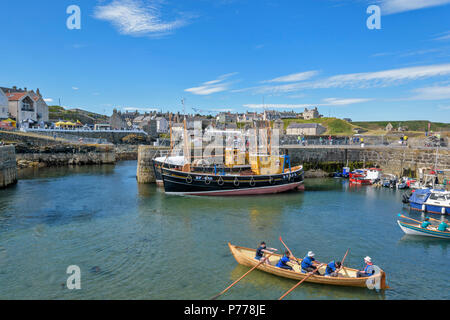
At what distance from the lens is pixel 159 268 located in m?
13.4

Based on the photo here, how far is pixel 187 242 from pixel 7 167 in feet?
83.3

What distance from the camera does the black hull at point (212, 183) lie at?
2770 centimetres

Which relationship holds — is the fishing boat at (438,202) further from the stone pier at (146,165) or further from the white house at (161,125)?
the white house at (161,125)

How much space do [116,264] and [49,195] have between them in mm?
17916

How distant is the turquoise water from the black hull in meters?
1.43

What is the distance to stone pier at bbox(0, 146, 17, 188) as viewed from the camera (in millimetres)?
29908

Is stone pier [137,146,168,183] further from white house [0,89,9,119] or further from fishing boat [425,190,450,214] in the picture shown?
white house [0,89,9,119]

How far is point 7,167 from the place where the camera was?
30953 mm

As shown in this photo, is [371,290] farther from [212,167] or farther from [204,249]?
[212,167]

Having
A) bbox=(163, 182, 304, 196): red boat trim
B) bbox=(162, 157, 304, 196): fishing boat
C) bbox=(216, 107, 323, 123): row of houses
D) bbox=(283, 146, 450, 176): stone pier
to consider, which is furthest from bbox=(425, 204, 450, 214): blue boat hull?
bbox=(216, 107, 323, 123): row of houses

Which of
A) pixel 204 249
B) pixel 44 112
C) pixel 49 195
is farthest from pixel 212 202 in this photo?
pixel 44 112

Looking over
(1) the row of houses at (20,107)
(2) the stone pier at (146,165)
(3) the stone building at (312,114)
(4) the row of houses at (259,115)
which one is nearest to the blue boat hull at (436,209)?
(2) the stone pier at (146,165)

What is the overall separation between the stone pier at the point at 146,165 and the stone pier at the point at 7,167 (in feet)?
42.9

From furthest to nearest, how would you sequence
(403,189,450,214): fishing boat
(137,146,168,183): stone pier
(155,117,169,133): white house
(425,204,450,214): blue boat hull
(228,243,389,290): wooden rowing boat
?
(155,117,169,133): white house, (137,146,168,183): stone pier, (403,189,450,214): fishing boat, (425,204,450,214): blue boat hull, (228,243,389,290): wooden rowing boat
